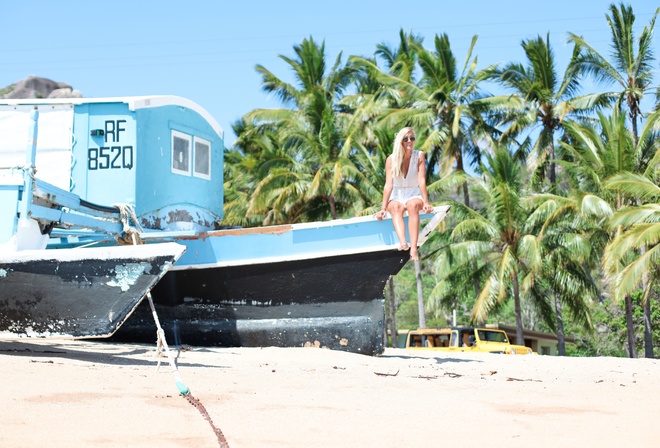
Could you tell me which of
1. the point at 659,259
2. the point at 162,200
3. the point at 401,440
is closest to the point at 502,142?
the point at 659,259

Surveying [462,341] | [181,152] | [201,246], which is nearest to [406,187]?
[201,246]

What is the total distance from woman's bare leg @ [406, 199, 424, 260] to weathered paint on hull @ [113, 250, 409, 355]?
0.75m

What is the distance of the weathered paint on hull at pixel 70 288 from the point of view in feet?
22.9

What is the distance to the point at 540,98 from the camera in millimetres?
26453

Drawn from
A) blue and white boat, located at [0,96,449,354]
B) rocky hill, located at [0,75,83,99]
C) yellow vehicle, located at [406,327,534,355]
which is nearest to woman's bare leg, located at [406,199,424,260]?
blue and white boat, located at [0,96,449,354]

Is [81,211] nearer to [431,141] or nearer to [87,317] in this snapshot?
[87,317]

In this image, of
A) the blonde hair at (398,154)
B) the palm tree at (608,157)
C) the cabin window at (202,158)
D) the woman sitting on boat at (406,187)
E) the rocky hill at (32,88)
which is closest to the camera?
the blonde hair at (398,154)

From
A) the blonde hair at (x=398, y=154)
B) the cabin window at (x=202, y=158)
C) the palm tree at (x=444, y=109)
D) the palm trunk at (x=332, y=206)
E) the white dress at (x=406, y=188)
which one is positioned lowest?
the white dress at (x=406, y=188)

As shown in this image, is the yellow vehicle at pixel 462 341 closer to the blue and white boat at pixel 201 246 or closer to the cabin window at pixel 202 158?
the blue and white boat at pixel 201 246

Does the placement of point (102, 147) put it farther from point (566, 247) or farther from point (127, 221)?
point (566, 247)

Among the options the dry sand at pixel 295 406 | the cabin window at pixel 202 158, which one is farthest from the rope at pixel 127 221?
the dry sand at pixel 295 406

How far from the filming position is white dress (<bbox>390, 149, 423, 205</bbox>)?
8766mm

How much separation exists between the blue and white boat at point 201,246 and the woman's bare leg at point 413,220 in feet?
1.97

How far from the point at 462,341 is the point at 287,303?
351 inches
